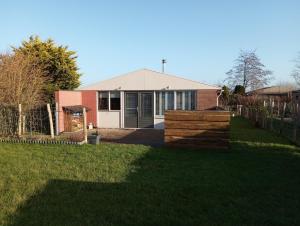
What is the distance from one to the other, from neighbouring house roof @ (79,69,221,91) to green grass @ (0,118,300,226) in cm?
824

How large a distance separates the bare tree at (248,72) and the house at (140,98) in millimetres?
31895

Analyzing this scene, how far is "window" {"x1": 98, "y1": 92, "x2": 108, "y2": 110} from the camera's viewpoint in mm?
19591

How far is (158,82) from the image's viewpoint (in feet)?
61.4

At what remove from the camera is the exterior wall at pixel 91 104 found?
19578 mm

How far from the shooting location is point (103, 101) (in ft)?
64.4

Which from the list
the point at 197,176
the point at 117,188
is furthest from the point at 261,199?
the point at 117,188

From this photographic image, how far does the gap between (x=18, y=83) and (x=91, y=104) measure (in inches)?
212

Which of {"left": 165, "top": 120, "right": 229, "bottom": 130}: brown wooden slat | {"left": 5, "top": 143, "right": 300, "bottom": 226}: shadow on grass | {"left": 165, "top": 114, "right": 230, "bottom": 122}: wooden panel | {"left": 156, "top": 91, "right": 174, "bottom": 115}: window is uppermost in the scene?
{"left": 156, "top": 91, "right": 174, "bottom": 115}: window

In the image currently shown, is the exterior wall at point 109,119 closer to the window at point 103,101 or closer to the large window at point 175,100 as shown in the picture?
the window at point 103,101

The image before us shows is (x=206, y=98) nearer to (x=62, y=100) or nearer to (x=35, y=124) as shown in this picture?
(x=62, y=100)

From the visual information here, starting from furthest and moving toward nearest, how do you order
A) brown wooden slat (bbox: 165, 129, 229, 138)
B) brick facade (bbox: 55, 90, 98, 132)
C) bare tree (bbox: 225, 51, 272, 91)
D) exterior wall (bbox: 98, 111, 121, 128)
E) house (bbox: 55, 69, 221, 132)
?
bare tree (bbox: 225, 51, 272, 91) < exterior wall (bbox: 98, 111, 121, 128) < house (bbox: 55, 69, 221, 132) < brick facade (bbox: 55, 90, 98, 132) < brown wooden slat (bbox: 165, 129, 229, 138)

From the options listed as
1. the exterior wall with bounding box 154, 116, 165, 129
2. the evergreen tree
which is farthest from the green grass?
the evergreen tree

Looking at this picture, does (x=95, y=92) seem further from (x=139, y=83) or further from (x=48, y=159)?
(x=48, y=159)

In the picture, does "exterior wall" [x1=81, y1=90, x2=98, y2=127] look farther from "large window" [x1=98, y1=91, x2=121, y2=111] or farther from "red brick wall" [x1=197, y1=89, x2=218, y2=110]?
"red brick wall" [x1=197, y1=89, x2=218, y2=110]
